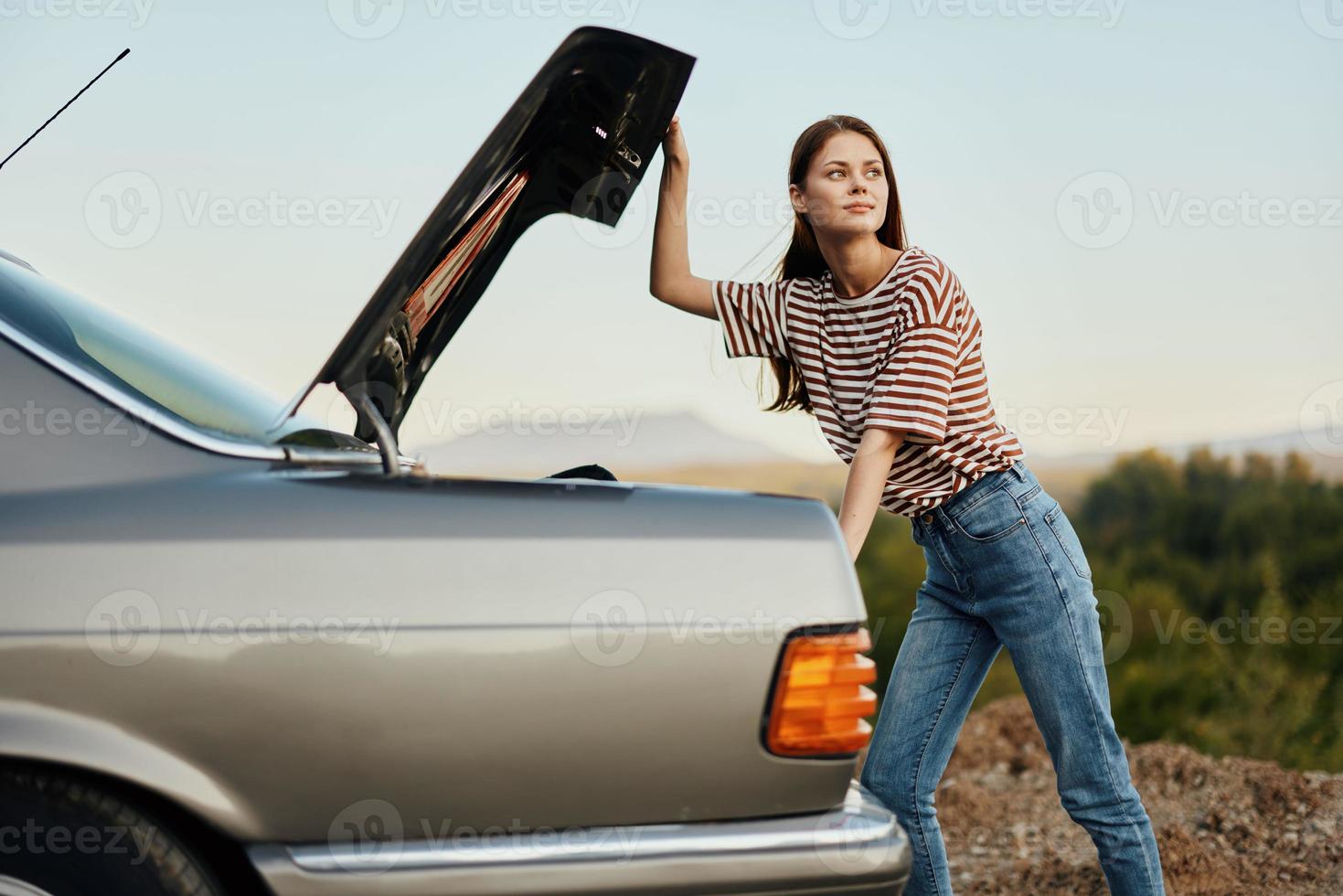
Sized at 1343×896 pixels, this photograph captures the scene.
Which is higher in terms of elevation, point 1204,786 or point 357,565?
point 357,565

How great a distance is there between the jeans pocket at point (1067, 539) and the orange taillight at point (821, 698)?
720 mm

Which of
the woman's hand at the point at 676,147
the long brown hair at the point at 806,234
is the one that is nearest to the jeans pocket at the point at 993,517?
the long brown hair at the point at 806,234

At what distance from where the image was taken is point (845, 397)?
7.89 feet

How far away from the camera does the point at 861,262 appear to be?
240 centimetres

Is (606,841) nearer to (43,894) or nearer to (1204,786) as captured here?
(43,894)

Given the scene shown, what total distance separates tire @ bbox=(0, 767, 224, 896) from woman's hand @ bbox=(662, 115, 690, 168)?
1664 millimetres

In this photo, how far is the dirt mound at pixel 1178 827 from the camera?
3.65 meters

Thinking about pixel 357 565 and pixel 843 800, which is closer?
pixel 357 565

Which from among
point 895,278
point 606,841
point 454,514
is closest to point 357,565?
point 454,514

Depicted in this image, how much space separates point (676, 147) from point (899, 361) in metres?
0.72

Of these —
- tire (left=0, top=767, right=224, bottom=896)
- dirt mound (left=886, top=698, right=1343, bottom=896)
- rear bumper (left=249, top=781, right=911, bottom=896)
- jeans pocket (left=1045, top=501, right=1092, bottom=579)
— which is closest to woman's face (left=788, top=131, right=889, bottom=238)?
jeans pocket (left=1045, top=501, right=1092, bottom=579)

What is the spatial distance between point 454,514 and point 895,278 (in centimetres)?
109

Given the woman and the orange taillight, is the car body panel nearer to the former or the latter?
the woman

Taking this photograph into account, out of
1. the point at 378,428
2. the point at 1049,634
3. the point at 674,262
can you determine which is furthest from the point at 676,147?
the point at 1049,634
